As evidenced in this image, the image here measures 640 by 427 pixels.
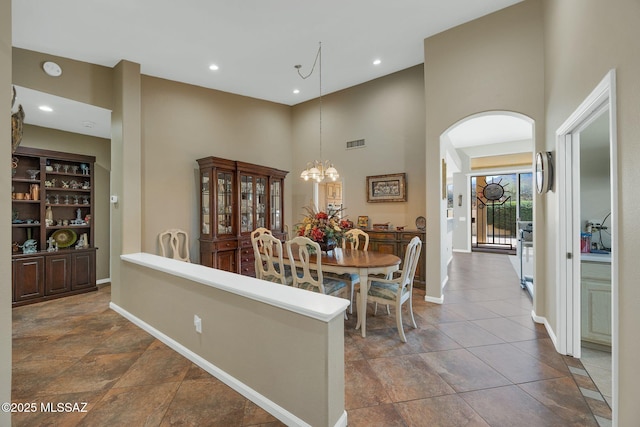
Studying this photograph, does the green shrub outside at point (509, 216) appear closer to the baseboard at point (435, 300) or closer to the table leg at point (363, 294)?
the baseboard at point (435, 300)

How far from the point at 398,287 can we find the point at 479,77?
2.93 m

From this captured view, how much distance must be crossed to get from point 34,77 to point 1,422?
13.6ft

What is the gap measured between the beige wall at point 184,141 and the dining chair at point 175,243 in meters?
0.13

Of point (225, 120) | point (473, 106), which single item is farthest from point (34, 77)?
point (473, 106)

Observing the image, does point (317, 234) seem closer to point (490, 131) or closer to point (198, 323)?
point (198, 323)

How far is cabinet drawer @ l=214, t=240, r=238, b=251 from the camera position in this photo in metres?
4.66

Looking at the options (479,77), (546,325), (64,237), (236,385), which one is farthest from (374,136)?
(64,237)

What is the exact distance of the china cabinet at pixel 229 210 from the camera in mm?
4664

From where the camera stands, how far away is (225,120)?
538 cm

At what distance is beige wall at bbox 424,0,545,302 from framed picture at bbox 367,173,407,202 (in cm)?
101

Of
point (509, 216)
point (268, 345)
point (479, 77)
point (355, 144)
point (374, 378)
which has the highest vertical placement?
point (479, 77)

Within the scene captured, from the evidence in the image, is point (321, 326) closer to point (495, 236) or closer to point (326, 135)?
point (326, 135)

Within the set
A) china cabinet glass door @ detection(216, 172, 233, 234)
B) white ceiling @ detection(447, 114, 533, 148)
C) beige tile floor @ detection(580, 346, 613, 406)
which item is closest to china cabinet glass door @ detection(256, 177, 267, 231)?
china cabinet glass door @ detection(216, 172, 233, 234)

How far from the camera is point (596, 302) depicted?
252 cm
